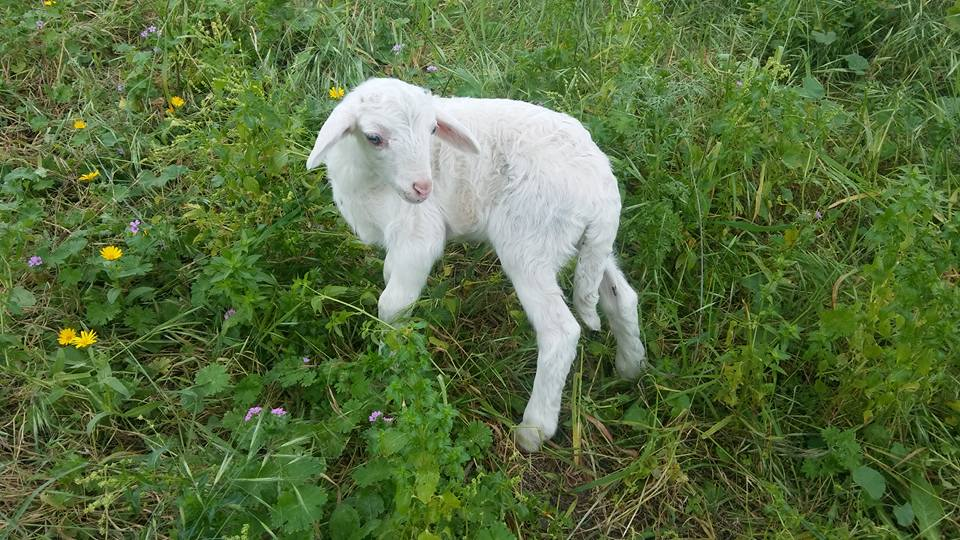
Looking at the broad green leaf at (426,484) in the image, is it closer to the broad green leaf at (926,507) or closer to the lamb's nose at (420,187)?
the lamb's nose at (420,187)

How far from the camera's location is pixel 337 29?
4793 millimetres

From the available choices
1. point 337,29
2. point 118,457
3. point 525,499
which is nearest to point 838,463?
point 525,499

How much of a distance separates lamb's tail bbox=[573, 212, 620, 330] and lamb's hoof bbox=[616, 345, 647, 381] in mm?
234

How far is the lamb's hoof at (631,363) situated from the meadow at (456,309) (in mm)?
64

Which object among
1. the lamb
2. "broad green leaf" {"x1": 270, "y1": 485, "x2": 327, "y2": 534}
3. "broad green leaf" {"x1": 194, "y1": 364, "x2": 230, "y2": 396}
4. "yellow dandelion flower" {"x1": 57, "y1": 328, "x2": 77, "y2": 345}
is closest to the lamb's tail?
the lamb

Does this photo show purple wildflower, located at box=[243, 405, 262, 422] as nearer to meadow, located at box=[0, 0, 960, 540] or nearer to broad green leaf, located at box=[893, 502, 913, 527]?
meadow, located at box=[0, 0, 960, 540]

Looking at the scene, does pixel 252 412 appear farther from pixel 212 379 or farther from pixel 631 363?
pixel 631 363

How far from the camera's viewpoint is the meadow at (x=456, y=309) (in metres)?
2.74

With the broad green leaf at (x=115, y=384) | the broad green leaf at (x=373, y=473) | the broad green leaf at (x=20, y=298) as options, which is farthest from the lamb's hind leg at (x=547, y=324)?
the broad green leaf at (x=20, y=298)

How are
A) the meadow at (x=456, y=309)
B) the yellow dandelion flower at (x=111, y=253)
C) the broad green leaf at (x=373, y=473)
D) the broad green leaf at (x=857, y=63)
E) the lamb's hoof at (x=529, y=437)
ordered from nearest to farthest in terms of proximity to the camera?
the broad green leaf at (x=373, y=473), the meadow at (x=456, y=309), the lamb's hoof at (x=529, y=437), the yellow dandelion flower at (x=111, y=253), the broad green leaf at (x=857, y=63)

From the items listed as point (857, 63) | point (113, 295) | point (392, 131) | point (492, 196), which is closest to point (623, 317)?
point (492, 196)

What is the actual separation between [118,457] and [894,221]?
2983 mm

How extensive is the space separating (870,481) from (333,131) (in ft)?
7.74

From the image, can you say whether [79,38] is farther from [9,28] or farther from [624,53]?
[624,53]
